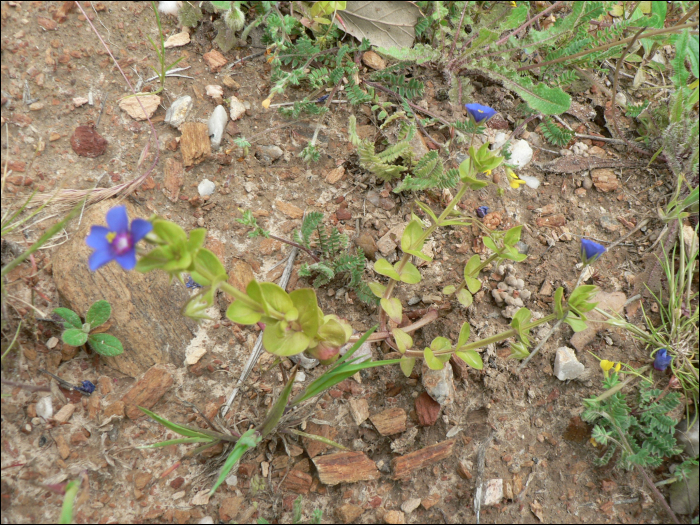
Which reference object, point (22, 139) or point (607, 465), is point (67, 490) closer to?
point (22, 139)

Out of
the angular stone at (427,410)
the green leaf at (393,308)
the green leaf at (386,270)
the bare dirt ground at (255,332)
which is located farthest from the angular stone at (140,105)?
the angular stone at (427,410)

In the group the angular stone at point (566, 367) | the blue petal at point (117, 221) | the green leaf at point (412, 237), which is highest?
the blue petal at point (117, 221)

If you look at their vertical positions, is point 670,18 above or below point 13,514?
above

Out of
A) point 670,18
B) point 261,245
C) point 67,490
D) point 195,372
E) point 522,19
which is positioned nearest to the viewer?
point 67,490

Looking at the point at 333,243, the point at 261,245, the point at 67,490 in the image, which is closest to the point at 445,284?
the point at 333,243

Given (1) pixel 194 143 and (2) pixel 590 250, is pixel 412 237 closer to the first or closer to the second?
(2) pixel 590 250

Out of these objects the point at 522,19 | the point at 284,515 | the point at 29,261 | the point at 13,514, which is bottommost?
the point at 284,515

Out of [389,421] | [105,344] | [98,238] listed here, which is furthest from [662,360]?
[105,344]

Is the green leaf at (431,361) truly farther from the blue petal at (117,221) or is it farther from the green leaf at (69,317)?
the green leaf at (69,317)
